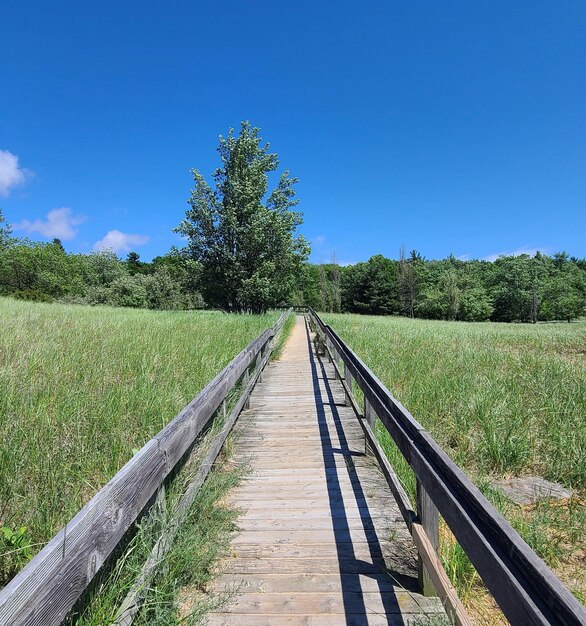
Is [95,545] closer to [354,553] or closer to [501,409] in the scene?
[354,553]

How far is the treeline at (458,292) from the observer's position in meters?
57.6

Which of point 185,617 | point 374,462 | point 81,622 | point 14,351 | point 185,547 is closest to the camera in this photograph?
point 81,622

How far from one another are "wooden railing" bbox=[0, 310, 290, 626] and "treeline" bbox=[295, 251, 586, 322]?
4815cm

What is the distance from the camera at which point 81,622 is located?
5.19 feet

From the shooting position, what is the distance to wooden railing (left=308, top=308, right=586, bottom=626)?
0.96 meters

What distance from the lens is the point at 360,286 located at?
71438mm

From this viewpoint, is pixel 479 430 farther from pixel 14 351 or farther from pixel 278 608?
pixel 14 351

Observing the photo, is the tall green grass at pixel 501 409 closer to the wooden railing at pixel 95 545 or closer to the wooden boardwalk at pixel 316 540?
the wooden boardwalk at pixel 316 540

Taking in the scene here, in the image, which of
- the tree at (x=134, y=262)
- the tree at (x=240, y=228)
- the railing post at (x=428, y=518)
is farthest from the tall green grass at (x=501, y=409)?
the tree at (x=134, y=262)

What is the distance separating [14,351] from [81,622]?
4645 mm

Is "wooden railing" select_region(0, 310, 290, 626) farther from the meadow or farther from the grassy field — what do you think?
the meadow

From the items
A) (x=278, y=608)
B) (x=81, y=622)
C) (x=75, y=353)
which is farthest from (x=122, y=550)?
(x=75, y=353)

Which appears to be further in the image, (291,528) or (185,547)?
(291,528)

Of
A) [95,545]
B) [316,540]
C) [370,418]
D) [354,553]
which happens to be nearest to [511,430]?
[370,418]
